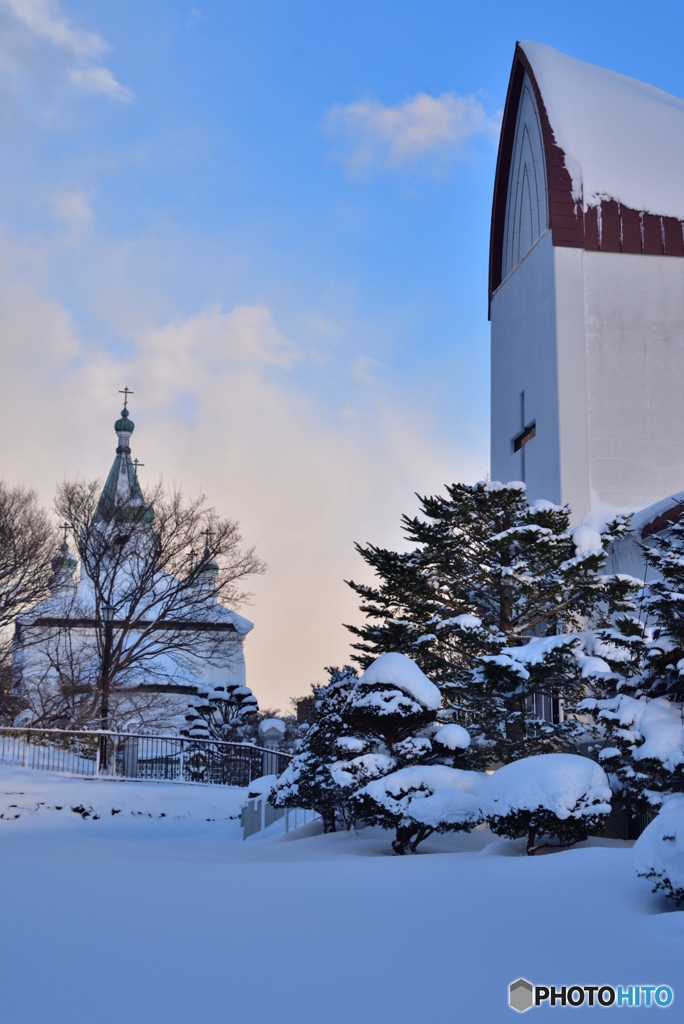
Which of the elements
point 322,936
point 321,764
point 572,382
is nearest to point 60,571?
point 572,382

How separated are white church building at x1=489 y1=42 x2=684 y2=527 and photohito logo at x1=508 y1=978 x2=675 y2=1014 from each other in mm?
18637

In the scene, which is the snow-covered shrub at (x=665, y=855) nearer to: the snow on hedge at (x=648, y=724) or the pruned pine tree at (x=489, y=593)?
the snow on hedge at (x=648, y=724)

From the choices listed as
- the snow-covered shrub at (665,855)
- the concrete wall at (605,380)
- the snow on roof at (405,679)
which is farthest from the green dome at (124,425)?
the snow-covered shrub at (665,855)

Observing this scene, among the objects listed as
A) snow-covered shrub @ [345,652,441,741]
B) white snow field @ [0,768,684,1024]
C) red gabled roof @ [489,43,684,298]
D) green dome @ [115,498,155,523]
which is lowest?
white snow field @ [0,768,684,1024]

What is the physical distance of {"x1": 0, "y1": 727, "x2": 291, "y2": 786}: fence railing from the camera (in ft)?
70.4

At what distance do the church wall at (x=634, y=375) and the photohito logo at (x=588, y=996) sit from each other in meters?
19.3

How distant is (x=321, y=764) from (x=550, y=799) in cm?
546

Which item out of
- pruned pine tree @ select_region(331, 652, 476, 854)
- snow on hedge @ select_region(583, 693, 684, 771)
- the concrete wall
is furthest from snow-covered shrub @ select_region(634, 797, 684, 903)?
the concrete wall

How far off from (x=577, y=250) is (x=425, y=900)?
69.9ft

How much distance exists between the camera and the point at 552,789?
404 inches

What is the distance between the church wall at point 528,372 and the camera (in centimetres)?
2491

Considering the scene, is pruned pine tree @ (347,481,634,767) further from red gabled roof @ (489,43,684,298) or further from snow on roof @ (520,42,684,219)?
snow on roof @ (520,42,684,219)

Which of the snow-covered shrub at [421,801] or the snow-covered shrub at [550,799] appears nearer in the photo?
the snow-covered shrub at [550,799]

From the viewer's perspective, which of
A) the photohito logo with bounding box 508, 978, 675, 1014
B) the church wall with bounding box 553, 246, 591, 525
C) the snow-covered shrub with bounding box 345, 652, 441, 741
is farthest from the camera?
the church wall with bounding box 553, 246, 591, 525
